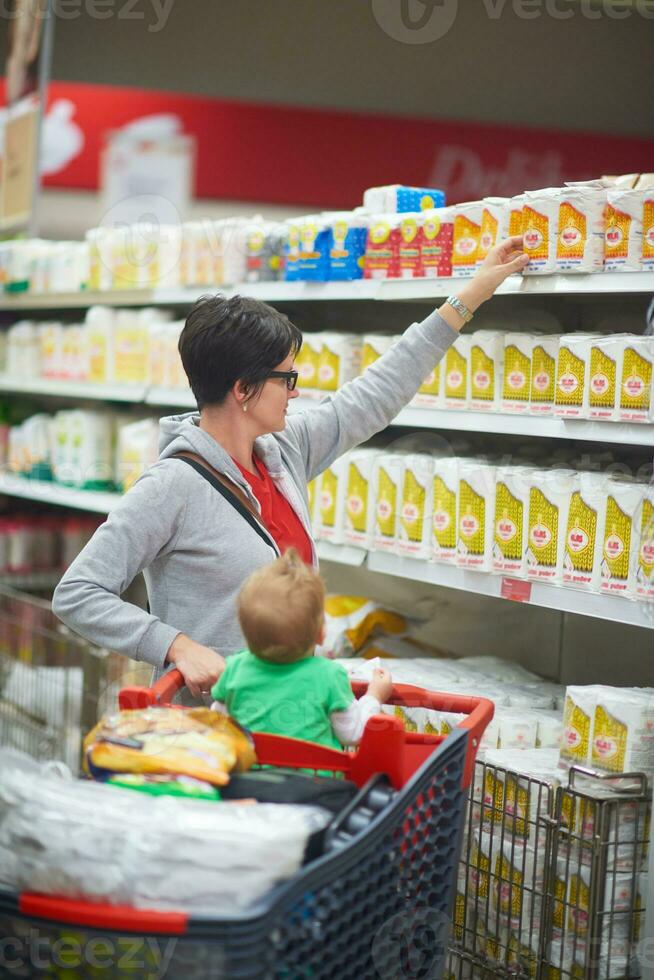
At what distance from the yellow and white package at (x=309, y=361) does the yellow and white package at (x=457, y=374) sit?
22.2 inches

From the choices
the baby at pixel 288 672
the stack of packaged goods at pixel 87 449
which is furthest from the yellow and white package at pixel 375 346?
the baby at pixel 288 672

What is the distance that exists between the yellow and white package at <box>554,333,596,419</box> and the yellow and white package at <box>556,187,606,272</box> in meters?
0.15

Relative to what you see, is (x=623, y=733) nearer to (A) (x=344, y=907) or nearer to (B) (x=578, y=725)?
→ (B) (x=578, y=725)

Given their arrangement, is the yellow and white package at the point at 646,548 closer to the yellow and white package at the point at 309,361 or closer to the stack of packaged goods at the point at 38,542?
the yellow and white package at the point at 309,361

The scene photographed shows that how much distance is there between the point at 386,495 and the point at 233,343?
3.24 feet

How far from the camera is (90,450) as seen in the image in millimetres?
4938

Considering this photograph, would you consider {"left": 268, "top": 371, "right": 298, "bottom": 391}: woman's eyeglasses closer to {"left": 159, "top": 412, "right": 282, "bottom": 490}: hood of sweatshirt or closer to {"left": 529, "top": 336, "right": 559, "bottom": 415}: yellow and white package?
{"left": 159, "top": 412, "right": 282, "bottom": 490}: hood of sweatshirt

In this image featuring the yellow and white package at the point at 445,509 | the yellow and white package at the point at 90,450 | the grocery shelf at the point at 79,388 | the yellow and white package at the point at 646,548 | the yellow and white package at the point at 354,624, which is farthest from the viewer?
the yellow and white package at the point at 90,450

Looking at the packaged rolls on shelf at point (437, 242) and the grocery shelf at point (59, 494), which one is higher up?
the packaged rolls on shelf at point (437, 242)

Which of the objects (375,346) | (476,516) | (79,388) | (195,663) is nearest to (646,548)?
(476,516)

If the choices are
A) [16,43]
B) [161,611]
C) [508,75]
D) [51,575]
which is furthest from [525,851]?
[508,75]

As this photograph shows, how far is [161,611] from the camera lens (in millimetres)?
2357

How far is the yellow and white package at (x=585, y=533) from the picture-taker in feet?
8.34

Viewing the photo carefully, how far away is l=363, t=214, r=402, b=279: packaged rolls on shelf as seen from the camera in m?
3.12
